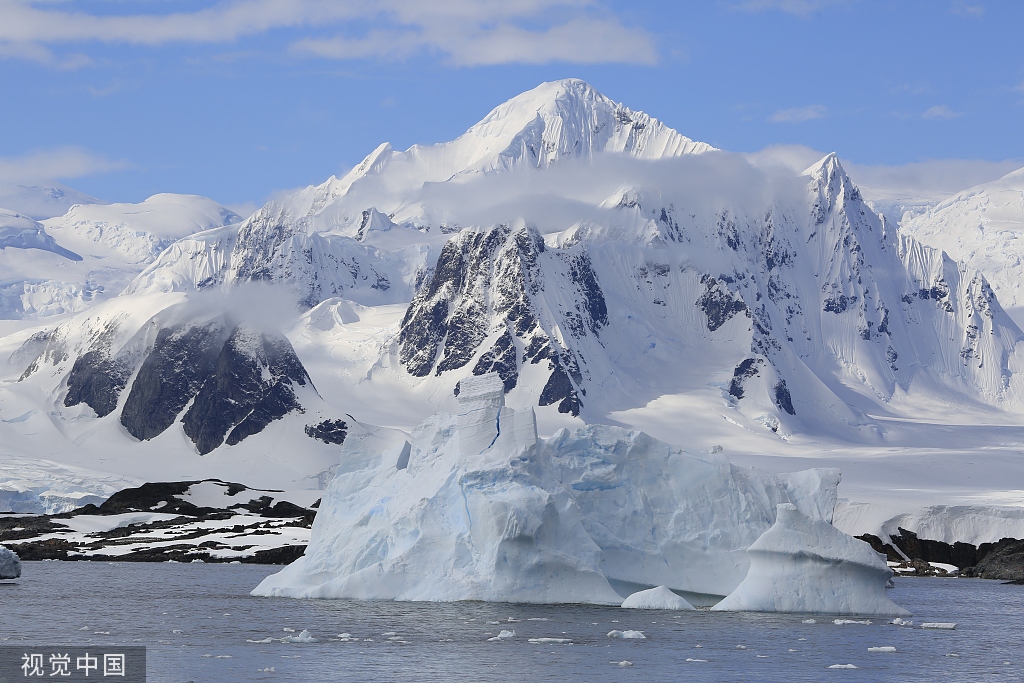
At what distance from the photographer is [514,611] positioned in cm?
6034

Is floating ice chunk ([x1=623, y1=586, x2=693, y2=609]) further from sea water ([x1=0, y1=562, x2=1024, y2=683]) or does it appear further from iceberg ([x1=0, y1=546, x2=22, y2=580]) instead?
iceberg ([x1=0, y1=546, x2=22, y2=580])

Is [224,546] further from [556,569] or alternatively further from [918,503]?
[918,503]

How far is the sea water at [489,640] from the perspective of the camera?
44.6m

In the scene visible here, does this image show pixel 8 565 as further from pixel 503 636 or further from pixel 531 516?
pixel 503 636

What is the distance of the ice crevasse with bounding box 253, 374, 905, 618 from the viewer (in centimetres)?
6134

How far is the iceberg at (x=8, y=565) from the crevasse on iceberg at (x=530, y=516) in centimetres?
1942

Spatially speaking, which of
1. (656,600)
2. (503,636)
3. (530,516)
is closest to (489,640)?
(503,636)

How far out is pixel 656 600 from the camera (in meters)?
62.3

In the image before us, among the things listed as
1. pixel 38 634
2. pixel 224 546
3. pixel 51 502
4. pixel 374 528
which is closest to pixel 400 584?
pixel 374 528

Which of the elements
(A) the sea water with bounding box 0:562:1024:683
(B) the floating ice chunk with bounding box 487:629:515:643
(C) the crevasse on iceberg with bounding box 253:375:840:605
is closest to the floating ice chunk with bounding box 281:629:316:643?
(A) the sea water with bounding box 0:562:1024:683

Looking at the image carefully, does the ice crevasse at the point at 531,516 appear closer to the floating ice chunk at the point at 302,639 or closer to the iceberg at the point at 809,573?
the iceberg at the point at 809,573

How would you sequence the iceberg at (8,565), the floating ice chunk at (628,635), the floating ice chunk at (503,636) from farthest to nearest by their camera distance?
the iceberg at (8,565) < the floating ice chunk at (628,635) < the floating ice chunk at (503,636)

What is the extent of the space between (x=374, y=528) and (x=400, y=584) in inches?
118

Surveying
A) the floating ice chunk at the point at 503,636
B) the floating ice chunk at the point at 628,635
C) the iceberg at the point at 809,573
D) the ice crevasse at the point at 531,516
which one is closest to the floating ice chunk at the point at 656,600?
the ice crevasse at the point at 531,516
